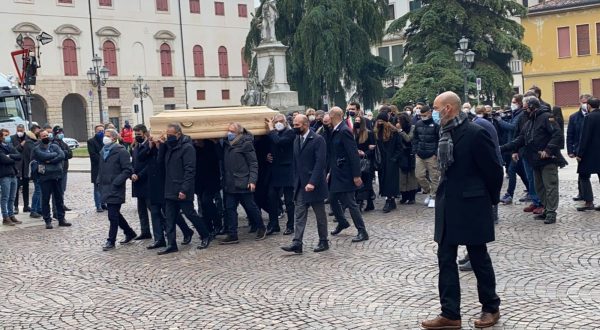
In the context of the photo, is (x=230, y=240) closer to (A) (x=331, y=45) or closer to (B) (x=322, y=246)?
(B) (x=322, y=246)

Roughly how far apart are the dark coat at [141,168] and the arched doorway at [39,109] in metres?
45.8

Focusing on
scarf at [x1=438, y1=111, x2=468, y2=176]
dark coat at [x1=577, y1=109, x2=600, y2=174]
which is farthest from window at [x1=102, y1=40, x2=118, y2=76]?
scarf at [x1=438, y1=111, x2=468, y2=176]

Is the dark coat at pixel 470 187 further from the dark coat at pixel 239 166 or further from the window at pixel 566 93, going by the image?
the window at pixel 566 93

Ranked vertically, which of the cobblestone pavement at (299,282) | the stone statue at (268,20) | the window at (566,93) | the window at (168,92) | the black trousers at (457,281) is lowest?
the cobblestone pavement at (299,282)

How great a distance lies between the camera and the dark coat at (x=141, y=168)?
1097cm

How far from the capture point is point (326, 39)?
35.5m

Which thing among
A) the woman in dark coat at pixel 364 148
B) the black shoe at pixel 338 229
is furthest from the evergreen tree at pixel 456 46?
the black shoe at pixel 338 229

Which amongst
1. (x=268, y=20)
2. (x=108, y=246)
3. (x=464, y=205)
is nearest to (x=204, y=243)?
(x=108, y=246)

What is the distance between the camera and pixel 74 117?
191 ft

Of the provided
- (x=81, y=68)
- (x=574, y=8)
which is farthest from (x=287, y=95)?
(x=81, y=68)

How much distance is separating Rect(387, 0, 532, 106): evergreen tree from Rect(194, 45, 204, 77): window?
2989 cm

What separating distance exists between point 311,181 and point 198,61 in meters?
55.2

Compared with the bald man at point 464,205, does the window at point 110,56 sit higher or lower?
higher

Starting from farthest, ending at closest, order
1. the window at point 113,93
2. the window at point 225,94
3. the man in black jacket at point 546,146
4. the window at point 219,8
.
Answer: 1. the window at point 225,94
2. the window at point 219,8
3. the window at point 113,93
4. the man in black jacket at point 546,146
